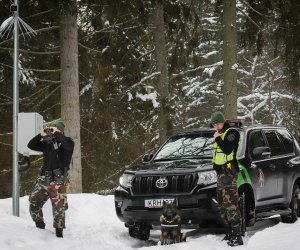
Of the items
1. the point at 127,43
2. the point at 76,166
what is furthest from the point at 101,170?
the point at 76,166

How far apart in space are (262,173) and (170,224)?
2.27m

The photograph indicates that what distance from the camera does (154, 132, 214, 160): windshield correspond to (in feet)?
33.2

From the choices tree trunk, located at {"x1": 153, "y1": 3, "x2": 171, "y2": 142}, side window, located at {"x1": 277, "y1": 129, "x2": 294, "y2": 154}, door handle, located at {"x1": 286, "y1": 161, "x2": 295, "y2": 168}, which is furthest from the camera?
tree trunk, located at {"x1": 153, "y1": 3, "x2": 171, "y2": 142}

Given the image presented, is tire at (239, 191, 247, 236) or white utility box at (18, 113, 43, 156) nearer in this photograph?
tire at (239, 191, 247, 236)

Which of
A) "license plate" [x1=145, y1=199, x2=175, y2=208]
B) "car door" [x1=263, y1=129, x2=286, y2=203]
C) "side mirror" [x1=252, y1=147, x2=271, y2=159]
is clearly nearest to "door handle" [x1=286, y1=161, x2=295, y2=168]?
"car door" [x1=263, y1=129, x2=286, y2=203]

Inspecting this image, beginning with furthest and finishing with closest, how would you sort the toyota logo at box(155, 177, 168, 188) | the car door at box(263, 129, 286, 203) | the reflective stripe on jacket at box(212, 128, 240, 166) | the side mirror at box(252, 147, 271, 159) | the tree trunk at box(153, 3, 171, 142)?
the tree trunk at box(153, 3, 171, 142) → the car door at box(263, 129, 286, 203) → the side mirror at box(252, 147, 271, 159) → the toyota logo at box(155, 177, 168, 188) → the reflective stripe on jacket at box(212, 128, 240, 166)

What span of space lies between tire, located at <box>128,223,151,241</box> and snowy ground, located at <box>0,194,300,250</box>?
96mm

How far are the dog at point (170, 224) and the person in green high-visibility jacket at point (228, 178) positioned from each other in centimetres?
65

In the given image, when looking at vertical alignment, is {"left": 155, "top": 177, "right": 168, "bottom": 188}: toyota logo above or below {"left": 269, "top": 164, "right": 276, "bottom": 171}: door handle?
below

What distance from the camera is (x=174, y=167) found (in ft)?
30.4

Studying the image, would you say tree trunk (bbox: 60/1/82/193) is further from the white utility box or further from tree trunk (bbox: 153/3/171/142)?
tree trunk (bbox: 153/3/171/142)

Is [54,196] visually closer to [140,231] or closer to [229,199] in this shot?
[140,231]

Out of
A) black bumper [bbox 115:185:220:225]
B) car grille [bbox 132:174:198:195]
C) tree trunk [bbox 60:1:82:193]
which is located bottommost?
black bumper [bbox 115:185:220:225]

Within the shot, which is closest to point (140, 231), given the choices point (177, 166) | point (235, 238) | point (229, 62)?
point (177, 166)
